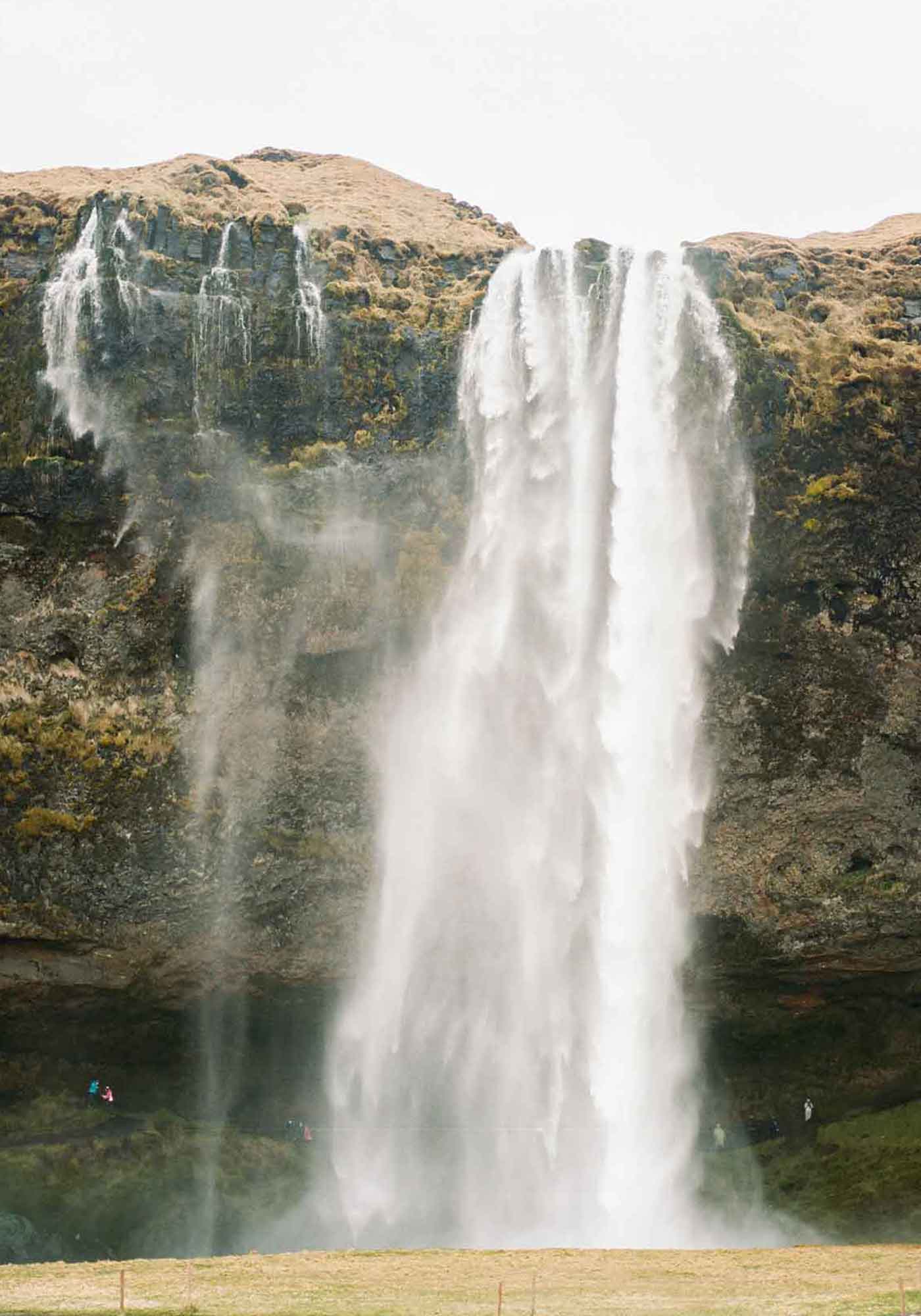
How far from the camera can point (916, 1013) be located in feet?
111

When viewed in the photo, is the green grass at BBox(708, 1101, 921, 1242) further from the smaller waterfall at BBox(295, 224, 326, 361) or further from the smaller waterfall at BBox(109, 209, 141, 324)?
the smaller waterfall at BBox(109, 209, 141, 324)

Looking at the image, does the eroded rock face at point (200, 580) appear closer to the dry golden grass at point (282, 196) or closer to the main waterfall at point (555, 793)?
the dry golden grass at point (282, 196)

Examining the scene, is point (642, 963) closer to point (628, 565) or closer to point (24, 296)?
point (628, 565)

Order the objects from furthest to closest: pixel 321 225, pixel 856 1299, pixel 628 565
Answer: pixel 321 225
pixel 628 565
pixel 856 1299

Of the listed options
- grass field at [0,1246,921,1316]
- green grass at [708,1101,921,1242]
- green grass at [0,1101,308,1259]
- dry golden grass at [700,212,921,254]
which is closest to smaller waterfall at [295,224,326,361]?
dry golden grass at [700,212,921,254]

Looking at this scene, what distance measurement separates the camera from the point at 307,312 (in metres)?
35.9

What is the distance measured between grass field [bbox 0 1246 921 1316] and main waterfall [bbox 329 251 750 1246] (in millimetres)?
5866

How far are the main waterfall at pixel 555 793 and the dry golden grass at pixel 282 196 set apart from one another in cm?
494

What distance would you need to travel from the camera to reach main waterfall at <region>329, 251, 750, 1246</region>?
3197 cm

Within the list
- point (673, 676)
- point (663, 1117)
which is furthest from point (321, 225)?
point (663, 1117)

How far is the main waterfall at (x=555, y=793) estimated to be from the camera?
31969 millimetres

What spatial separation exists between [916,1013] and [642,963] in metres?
7.05

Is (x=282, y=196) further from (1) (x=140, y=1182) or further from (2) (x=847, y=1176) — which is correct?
(2) (x=847, y=1176)

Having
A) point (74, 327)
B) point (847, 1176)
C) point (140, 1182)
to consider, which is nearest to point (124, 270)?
point (74, 327)
